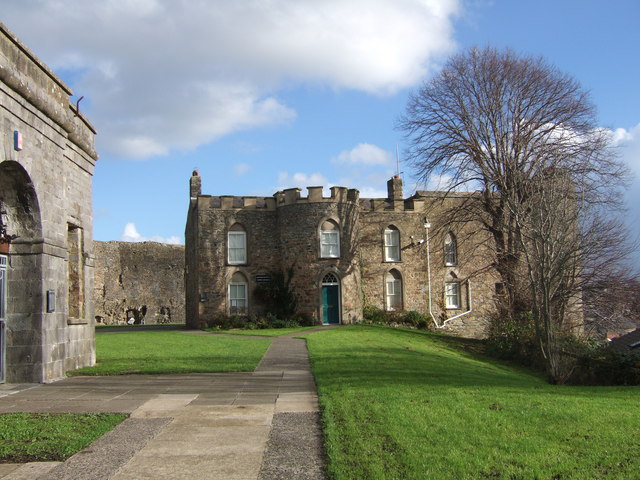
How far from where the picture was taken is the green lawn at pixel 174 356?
1366cm

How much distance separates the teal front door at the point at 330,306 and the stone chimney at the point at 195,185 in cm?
852

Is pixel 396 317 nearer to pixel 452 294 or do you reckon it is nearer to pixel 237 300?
pixel 452 294

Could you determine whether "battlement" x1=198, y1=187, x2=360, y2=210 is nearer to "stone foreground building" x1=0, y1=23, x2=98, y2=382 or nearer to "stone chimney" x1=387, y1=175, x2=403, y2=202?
"stone chimney" x1=387, y1=175, x2=403, y2=202

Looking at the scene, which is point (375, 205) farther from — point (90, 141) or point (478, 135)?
point (90, 141)

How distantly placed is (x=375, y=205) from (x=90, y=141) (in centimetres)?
2045

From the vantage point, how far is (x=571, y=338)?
19.8 metres

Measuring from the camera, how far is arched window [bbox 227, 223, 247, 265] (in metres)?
32.1

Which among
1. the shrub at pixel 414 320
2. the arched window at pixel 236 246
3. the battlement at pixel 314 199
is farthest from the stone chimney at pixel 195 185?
the shrub at pixel 414 320

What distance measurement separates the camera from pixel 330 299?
31219 mm

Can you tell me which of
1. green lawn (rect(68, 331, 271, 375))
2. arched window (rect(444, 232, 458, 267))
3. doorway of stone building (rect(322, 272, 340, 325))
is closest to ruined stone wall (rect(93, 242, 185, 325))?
doorway of stone building (rect(322, 272, 340, 325))

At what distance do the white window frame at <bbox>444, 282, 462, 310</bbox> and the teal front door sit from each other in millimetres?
6949

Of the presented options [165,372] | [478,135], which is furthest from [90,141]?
[478,135]

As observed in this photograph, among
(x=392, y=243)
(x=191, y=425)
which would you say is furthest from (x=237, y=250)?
(x=191, y=425)

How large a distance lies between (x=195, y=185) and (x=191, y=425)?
26.5 metres
